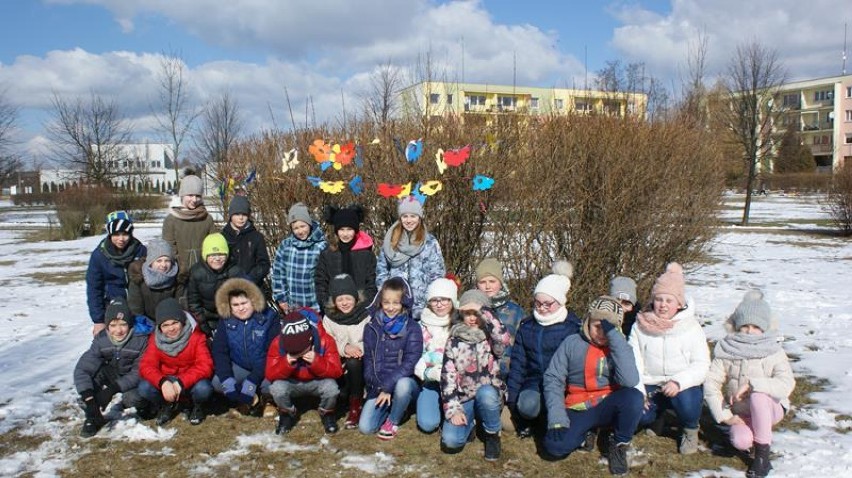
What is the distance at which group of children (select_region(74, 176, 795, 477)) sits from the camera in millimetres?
3438

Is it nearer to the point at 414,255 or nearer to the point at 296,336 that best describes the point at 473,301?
the point at 414,255

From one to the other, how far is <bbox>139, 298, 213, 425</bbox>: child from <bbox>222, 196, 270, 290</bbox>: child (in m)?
0.81

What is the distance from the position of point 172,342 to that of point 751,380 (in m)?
3.48

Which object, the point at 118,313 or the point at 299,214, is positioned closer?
the point at 118,313

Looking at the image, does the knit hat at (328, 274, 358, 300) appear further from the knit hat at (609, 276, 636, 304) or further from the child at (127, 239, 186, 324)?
the knit hat at (609, 276, 636, 304)

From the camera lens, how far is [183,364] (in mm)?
4117

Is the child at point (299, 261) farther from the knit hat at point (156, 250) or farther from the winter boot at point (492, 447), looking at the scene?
the winter boot at point (492, 447)

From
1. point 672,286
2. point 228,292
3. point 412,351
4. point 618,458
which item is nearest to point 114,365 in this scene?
point 228,292

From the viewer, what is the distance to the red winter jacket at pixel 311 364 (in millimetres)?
3924

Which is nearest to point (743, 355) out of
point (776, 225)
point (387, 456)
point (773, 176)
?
point (387, 456)

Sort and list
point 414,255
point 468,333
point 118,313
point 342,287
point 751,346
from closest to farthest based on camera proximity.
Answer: point 751,346 → point 468,333 → point 118,313 → point 342,287 → point 414,255

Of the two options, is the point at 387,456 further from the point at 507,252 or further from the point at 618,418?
the point at 507,252

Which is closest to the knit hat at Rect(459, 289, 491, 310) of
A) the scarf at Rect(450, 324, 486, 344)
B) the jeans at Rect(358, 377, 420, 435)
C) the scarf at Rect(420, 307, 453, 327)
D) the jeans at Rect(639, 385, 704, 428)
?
the scarf at Rect(450, 324, 486, 344)

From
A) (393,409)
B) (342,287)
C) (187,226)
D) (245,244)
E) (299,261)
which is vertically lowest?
(393,409)
